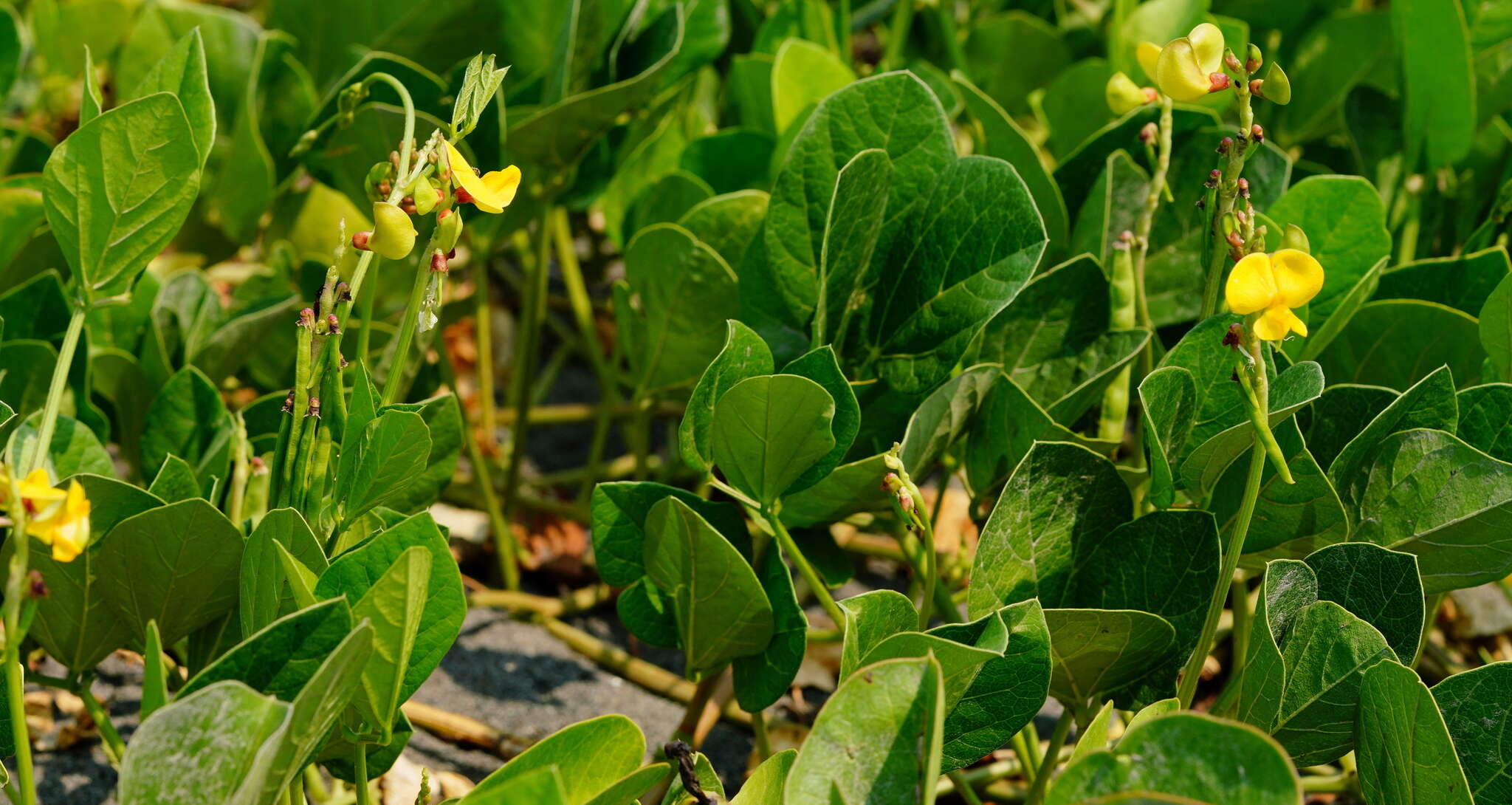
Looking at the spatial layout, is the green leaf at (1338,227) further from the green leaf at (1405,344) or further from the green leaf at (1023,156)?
the green leaf at (1023,156)

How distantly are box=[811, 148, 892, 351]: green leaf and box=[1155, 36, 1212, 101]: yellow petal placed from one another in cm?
23

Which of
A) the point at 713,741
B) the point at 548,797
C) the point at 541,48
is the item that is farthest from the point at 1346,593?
the point at 541,48

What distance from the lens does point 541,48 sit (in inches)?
63.1

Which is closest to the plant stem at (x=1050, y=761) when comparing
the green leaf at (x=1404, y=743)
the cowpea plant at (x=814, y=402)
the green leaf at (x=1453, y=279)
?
the cowpea plant at (x=814, y=402)

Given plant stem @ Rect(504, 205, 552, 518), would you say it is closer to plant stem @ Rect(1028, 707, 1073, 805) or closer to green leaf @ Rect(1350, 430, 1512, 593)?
plant stem @ Rect(1028, 707, 1073, 805)

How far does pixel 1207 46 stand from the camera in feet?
2.98

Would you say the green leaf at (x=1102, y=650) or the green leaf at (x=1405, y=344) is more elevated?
the green leaf at (x=1405, y=344)

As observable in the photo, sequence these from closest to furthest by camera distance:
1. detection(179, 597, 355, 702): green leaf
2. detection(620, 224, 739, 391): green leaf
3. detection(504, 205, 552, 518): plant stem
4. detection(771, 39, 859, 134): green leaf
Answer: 1. detection(179, 597, 355, 702): green leaf
2. detection(620, 224, 739, 391): green leaf
3. detection(771, 39, 859, 134): green leaf
4. detection(504, 205, 552, 518): plant stem

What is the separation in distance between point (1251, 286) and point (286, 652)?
2.04 feet

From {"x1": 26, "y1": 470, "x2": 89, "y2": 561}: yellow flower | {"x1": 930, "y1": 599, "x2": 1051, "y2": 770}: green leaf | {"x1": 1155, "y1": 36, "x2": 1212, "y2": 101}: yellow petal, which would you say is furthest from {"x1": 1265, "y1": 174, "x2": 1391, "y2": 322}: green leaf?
{"x1": 26, "y1": 470, "x2": 89, "y2": 561}: yellow flower

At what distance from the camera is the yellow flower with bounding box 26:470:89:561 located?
0.71m

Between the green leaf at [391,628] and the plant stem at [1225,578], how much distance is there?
1.74ft

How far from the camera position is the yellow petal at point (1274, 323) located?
30.5 inches

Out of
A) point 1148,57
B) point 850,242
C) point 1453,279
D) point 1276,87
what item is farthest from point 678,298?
point 1453,279
